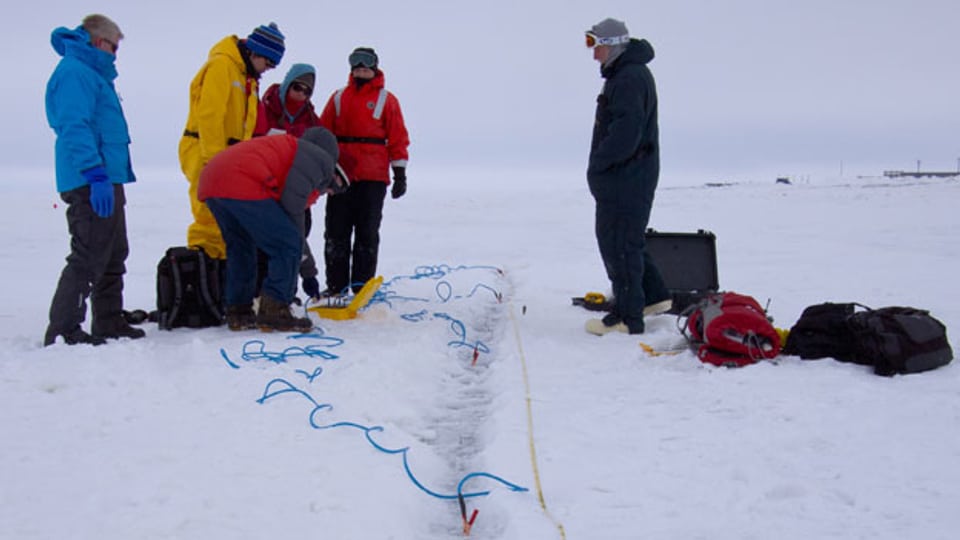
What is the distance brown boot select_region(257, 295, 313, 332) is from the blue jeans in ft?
0.15

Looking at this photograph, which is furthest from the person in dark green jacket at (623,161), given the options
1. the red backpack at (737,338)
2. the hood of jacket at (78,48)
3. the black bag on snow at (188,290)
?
the hood of jacket at (78,48)

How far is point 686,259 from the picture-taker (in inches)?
219

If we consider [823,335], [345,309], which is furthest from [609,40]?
[345,309]

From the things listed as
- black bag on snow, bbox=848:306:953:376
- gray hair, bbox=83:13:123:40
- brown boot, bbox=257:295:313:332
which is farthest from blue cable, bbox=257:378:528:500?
gray hair, bbox=83:13:123:40

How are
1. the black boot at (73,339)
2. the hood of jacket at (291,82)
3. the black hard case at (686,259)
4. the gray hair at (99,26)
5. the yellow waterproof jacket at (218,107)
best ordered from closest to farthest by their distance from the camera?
the black boot at (73,339)
the gray hair at (99,26)
the yellow waterproof jacket at (218,107)
the hood of jacket at (291,82)
the black hard case at (686,259)

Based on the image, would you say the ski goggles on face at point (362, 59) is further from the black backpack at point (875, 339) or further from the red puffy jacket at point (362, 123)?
the black backpack at point (875, 339)

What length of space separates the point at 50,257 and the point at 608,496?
829 cm

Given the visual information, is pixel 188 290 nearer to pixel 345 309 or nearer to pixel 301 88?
pixel 345 309

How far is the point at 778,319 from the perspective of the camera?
4.91 m

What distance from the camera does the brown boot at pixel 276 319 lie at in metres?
4.27

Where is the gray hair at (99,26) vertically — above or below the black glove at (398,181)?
above

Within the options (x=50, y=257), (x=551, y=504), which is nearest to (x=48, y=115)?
(x=551, y=504)

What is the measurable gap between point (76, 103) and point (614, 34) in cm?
325

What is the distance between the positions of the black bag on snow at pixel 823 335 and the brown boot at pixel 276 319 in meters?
2.91
